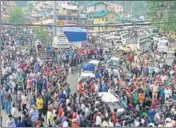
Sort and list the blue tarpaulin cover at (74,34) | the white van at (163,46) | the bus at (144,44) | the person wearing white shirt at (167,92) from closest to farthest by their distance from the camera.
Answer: the person wearing white shirt at (167,92), the blue tarpaulin cover at (74,34), the white van at (163,46), the bus at (144,44)

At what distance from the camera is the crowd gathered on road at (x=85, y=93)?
13484mm

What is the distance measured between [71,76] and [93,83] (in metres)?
3.76

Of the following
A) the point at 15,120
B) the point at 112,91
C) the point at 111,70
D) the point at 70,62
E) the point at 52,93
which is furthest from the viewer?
the point at 70,62

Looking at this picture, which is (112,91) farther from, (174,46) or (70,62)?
(174,46)

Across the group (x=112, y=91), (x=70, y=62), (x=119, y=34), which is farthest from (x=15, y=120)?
(x=119, y=34)

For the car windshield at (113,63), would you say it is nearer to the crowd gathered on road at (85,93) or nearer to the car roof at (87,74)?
the crowd gathered on road at (85,93)

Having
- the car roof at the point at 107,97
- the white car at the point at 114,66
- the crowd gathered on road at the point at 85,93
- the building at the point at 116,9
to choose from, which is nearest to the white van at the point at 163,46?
the crowd gathered on road at the point at 85,93

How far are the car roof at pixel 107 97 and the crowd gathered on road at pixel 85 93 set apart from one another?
200 millimetres

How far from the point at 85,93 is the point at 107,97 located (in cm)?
88

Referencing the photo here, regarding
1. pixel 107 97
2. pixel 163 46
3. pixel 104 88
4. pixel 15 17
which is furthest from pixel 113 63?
pixel 15 17

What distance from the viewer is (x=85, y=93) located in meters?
16.2

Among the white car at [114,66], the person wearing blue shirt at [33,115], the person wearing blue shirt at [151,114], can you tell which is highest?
the white car at [114,66]

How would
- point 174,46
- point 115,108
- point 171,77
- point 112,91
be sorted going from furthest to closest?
point 174,46 < point 171,77 < point 112,91 < point 115,108

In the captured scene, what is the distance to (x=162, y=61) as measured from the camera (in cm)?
2339
